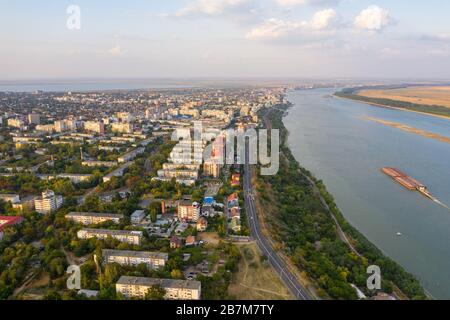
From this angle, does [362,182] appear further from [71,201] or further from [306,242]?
[71,201]

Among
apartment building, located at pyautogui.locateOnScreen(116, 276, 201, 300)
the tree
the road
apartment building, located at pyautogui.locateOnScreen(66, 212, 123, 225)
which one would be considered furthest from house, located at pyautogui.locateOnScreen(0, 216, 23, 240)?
the road

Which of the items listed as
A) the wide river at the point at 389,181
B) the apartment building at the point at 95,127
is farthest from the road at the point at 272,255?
the apartment building at the point at 95,127

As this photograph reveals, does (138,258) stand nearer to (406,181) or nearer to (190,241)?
(190,241)

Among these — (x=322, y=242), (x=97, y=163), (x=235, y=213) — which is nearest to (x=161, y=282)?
(x=235, y=213)

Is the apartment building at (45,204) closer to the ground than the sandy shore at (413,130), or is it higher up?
closer to the ground

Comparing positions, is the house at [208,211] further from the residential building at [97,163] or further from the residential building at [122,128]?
the residential building at [122,128]

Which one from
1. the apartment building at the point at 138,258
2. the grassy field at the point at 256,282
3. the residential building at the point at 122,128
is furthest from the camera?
the residential building at the point at 122,128
